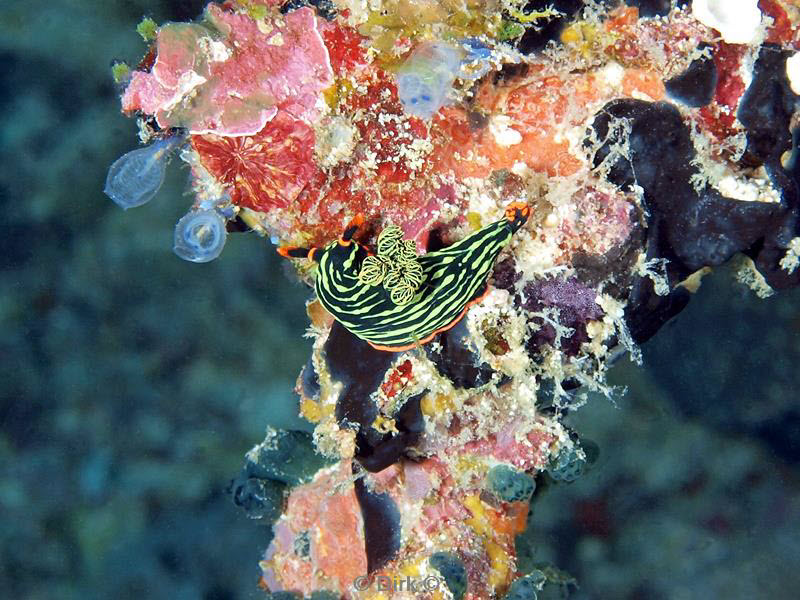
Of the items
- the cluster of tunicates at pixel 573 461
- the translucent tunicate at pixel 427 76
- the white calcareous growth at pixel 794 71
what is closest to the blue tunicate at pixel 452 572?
the cluster of tunicates at pixel 573 461

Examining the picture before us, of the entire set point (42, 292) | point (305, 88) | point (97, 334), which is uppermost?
point (305, 88)

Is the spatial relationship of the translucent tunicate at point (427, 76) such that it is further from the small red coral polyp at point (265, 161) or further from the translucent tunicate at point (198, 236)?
the translucent tunicate at point (198, 236)

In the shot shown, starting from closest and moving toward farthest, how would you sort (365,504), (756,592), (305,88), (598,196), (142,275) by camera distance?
(305,88), (598,196), (756,592), (142,275), (365,504)

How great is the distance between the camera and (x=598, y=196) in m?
3.17

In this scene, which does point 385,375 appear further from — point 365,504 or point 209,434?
point 209,434

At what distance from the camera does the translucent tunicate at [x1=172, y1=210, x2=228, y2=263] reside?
10.6 ft

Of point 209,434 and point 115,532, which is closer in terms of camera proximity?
point 115,532

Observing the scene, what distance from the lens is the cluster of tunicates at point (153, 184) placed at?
3057 mm

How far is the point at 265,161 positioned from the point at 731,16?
266 cm

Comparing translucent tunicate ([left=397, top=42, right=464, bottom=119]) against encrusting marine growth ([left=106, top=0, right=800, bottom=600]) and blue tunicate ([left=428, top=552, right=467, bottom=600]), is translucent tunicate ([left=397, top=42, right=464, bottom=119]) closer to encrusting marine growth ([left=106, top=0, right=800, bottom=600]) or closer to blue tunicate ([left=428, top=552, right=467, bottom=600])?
encrusting marine growth ([left=106, top=0, right=800, bottom=600])

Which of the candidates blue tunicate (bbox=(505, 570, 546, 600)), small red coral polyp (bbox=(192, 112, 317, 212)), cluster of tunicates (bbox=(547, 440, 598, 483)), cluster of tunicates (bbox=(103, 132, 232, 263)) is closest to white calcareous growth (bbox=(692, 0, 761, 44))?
small red coral polyp (bbox=(192, 112, 317, 212))

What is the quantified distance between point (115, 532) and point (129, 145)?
8.76 ft

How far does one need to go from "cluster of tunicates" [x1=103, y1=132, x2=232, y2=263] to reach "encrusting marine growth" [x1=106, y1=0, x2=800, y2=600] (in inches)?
0.5

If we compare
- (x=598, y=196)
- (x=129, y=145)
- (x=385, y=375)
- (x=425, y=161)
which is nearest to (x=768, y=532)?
(x=598, y=196)
